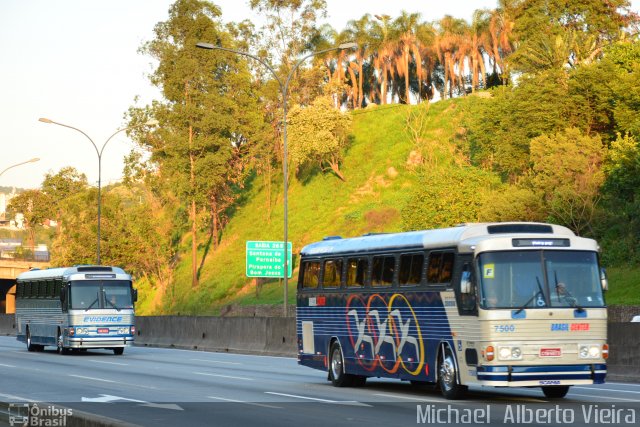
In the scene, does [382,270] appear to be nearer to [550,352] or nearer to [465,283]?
[465,283]

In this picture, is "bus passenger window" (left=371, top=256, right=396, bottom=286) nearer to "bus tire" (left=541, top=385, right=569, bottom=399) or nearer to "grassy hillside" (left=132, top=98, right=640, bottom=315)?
"bus tire" (left=541, top=385, right=569, bottom=399)

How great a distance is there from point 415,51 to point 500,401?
99.1 meters

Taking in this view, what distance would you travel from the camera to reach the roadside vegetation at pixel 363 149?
62.4 m

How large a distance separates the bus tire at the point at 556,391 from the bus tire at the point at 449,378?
59.7 inches

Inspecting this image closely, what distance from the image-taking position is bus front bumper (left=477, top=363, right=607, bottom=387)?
18.0 metres

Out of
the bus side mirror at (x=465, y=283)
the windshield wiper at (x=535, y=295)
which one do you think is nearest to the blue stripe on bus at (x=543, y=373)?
the windshield wiper at (x=535, y=295)

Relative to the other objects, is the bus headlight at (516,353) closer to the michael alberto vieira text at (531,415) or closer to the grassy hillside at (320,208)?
the michael alberto vieira text at (531,415)

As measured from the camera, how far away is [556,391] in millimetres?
19828

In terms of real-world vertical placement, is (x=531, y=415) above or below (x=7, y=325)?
below

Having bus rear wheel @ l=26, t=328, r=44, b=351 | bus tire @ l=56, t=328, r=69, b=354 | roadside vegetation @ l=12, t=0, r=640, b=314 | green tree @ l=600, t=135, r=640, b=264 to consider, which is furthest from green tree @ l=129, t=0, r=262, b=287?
bus tire @ l=56, t=328, r=69, b=354

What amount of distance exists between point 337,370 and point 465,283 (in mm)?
5965

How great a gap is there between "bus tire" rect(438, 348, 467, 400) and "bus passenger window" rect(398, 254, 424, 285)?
1.69 meters

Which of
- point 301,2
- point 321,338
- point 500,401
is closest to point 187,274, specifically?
point 301,2

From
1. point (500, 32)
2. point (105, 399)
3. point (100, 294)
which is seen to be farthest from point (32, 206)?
point (105, 399)
